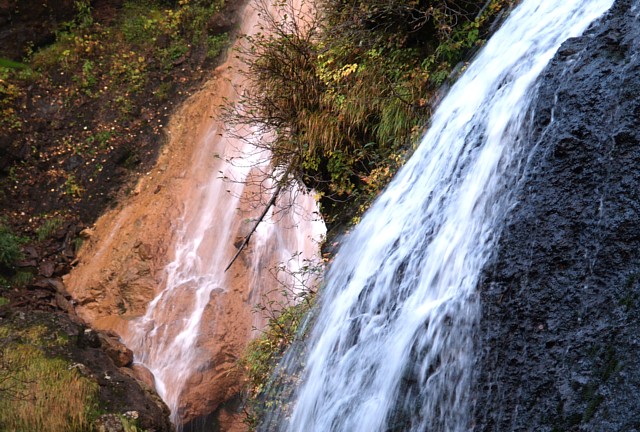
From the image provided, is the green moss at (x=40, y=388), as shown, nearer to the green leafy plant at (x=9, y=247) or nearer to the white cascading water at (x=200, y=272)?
the white cascading water at (x=200, y=272)

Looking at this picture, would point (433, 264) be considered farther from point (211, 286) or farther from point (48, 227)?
point (48, 227)

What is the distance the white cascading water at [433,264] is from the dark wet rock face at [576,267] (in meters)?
0.20

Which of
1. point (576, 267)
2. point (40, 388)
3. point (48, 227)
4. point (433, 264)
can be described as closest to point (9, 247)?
point (48, 227)

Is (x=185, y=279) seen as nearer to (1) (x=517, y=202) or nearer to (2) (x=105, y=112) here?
(2) (x=105, y=112)

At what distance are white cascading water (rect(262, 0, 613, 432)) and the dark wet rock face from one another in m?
0.20

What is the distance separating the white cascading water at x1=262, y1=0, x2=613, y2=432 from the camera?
338 centimetres

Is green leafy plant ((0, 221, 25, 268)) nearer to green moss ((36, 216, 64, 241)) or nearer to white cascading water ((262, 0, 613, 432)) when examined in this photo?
green moss ((36, 216, 64, 241))

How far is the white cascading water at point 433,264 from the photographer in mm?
→ 3381

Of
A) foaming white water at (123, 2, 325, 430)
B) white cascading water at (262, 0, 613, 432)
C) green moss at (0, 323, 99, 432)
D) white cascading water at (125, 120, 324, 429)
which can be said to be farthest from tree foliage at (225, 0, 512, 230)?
green moss at (0, 323, 99, 432)

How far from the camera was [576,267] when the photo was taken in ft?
9.28

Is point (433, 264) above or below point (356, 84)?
below

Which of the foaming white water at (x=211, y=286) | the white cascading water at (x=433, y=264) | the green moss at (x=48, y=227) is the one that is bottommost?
the foaming white water at (x=211, y=286)

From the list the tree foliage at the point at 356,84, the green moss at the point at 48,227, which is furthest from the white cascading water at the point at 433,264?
the green moss at the point at 48,227

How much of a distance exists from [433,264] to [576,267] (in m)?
1.10
